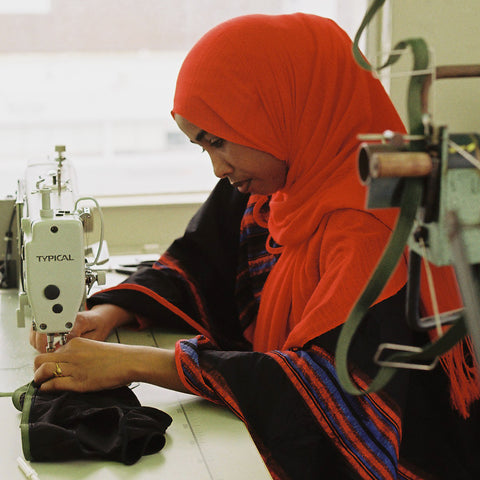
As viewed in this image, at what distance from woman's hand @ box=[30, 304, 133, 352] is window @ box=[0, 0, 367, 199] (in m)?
1.27

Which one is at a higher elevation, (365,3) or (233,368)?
(365,3)

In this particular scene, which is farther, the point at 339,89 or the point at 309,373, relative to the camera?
the point at 339,89

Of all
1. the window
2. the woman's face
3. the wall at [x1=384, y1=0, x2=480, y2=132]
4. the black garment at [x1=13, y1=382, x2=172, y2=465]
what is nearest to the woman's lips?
the woman's face

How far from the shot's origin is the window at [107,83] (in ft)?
8.89

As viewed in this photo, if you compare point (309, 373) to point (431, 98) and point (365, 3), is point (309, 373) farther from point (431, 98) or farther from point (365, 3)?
point (365, 3)

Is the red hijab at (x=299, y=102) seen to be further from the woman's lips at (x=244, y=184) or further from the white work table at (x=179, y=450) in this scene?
the white work table at (x=179, y=450)

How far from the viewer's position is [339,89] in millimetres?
1362

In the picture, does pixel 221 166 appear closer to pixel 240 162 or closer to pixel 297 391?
pixel 240 162

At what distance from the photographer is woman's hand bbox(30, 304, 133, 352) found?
1455mm

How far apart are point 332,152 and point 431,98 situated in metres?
0.75

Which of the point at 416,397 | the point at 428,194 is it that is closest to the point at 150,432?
the point at 416,397

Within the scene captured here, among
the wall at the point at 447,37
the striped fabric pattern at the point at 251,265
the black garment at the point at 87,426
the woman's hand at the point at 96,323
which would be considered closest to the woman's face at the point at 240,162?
the striped fabric pattern at the point at 251,265

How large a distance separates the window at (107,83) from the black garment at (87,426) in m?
1.67

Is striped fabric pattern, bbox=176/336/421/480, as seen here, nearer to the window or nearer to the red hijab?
the red hijab
